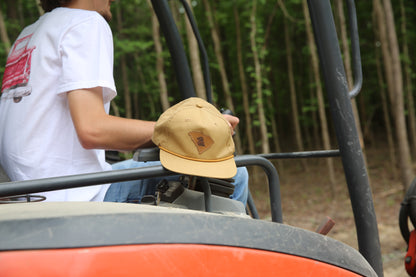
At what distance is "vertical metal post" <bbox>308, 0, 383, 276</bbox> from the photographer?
Result: 4.44ft

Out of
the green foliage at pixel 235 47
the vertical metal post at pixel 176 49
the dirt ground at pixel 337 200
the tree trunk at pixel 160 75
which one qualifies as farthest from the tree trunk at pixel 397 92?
the vertical metal post at pixel 176 49

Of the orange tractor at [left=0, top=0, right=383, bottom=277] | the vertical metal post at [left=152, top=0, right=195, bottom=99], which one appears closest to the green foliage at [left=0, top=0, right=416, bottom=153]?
the vertical metal post at [left=152, top=0, right=195, bottom=99]

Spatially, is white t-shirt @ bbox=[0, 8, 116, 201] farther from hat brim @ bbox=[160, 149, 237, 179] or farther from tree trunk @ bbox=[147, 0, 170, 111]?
tree trunk @ bbox=[147, 0, 170, 111]

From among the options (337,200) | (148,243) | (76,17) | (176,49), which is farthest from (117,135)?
(337,200)

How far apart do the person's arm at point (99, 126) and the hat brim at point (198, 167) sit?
22cm

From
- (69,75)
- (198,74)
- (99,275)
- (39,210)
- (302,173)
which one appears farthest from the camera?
(302,173)

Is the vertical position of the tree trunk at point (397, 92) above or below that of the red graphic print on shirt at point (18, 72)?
below

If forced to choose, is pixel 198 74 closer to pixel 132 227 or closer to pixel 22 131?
pixel 22 131

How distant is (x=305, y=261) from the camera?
943 mm

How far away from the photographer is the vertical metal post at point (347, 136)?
135 cm

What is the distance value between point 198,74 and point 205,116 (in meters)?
5.33

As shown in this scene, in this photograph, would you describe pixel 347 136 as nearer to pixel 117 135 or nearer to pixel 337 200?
pixel 117 135

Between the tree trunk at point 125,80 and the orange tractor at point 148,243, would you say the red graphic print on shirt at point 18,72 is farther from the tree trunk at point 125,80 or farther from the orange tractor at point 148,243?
the tree trunk at point 125,80

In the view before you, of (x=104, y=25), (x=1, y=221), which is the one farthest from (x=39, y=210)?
(x=104, y=25)
